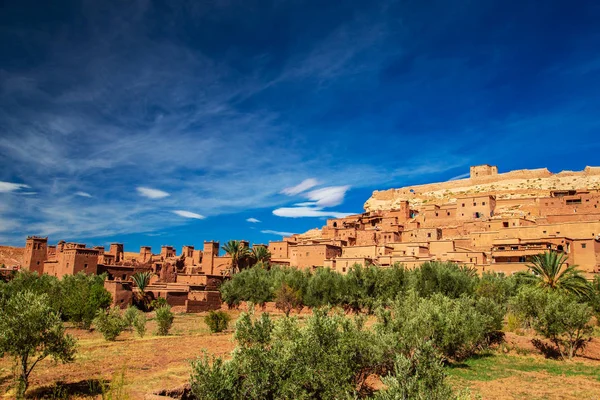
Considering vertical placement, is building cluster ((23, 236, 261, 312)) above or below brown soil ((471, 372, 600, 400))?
above

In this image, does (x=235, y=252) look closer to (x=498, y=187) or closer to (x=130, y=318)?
(x=130, y=318)

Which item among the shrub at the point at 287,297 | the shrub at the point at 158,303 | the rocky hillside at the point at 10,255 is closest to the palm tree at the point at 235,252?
the shrub at the point at 158,303

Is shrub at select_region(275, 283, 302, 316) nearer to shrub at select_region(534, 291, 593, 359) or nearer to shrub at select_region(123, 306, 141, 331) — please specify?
shrub at select_region(123, 306, 141, 331)

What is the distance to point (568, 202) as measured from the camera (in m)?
51.8

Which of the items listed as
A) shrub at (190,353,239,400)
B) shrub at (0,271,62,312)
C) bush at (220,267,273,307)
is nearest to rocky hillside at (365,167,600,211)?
bush at (220,267,273,307)

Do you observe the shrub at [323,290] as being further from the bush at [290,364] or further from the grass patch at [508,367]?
the bush at [290,364]

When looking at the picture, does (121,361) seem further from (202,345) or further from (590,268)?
(590,268)

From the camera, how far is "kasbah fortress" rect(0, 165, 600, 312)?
131 feet

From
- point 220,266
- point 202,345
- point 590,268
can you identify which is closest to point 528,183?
point 590,268

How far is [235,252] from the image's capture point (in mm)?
51500

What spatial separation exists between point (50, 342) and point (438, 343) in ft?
51.7

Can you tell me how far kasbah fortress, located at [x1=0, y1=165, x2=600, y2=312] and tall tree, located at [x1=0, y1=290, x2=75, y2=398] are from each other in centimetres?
2725

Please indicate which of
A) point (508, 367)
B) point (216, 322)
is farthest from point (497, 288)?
point (216, 322)

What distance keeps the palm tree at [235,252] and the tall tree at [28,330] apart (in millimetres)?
39006
